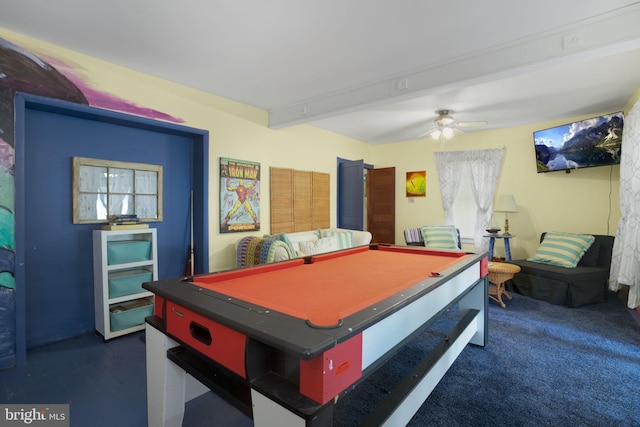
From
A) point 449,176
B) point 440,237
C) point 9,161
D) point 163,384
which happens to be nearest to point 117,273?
point 9,161

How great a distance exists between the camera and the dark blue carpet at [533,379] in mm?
1736

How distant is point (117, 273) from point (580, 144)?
5.92 m

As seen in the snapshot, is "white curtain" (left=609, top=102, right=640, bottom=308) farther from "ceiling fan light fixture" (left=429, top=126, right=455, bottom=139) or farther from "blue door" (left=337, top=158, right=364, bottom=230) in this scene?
"blue door" (left=337, top=158, right=364, bottom=230)

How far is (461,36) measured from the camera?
2.35 metres

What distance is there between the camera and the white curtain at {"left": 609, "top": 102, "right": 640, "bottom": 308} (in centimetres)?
317

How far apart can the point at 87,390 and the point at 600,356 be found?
12.7ft

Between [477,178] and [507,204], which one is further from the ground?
[477,178]

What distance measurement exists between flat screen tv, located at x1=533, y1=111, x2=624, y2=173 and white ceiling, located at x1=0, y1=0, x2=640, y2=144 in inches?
17.0

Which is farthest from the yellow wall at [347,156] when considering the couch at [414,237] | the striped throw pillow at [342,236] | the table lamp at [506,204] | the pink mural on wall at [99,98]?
the couch at [414,237]

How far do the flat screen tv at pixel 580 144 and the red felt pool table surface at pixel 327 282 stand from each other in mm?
A: 3173

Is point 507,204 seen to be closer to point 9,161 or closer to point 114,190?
point 114,190

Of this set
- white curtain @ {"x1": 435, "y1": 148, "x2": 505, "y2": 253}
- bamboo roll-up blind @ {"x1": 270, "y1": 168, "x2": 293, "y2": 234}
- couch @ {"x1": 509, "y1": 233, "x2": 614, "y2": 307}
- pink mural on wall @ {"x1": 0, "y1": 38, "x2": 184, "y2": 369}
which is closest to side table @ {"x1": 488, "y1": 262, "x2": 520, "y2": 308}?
couch @ {"x1": 509, "y1": 233, "x2": 614, "y2": 307}

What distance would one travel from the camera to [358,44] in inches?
98.1

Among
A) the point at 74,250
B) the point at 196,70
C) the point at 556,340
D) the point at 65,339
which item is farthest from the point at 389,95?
the point at 65,339
